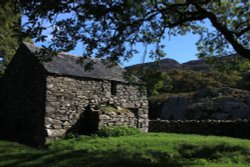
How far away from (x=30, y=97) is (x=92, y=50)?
8.88 m

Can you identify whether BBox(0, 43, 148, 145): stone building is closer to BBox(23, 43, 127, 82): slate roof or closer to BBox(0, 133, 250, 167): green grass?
BBox(23, 43, 127, 82): slate roof

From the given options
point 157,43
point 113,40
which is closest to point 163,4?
point 157,43

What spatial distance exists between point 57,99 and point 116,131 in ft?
12.2

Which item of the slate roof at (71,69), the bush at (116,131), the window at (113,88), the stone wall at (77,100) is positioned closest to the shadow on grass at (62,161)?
the stone wall at (77,100)

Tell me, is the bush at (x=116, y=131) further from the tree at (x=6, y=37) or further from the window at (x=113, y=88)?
the tree at (x=6, y=37)

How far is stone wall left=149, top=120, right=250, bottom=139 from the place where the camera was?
2162 centimetres

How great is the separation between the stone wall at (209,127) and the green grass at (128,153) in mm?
5781

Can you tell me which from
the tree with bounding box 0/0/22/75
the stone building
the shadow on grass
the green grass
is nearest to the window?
the stone building

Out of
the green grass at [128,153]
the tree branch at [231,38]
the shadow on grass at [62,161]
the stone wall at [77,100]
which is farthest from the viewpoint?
the stone wall at [77,100]

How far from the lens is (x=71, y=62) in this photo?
2088 centimetres

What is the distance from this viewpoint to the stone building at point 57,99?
18188mm

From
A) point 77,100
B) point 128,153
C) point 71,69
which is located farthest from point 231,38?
point 71,69

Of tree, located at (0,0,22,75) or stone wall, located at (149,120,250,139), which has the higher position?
tree, located at (0,0,22,75)

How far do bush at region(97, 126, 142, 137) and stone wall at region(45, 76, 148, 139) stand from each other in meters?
1.47
